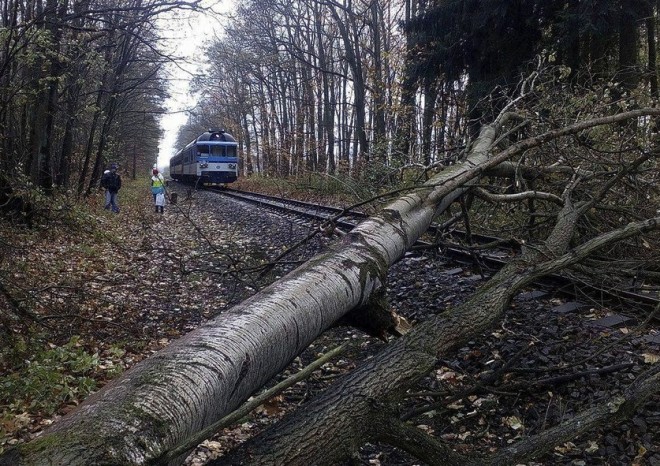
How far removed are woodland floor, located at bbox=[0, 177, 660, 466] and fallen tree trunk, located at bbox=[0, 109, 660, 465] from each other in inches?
25.0

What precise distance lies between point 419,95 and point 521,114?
11.0 m

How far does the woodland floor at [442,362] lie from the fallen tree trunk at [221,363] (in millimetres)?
636

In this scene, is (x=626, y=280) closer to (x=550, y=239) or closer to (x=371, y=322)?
(x=550, y=239)

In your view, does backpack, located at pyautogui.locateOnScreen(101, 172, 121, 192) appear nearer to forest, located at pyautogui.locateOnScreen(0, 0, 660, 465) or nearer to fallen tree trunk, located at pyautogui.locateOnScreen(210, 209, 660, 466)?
forest, located at pyautogui.locateOnScreen(0, 0, 660, 465)

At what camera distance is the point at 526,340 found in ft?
12.8

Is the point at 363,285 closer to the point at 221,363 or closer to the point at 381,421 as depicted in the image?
the point at 381,421

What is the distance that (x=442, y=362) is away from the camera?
3373mm

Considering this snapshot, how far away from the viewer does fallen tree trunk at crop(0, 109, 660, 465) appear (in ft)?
5.00

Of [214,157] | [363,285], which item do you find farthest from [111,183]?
[363,285]

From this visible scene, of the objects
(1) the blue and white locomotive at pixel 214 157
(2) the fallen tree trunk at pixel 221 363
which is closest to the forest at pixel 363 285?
(2) the fallen tree trunk at pixel 221 363

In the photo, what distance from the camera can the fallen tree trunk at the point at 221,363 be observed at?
5.00 ft

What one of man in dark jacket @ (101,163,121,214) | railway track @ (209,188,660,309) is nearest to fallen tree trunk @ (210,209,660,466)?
railway track @ (209,188,660,309)

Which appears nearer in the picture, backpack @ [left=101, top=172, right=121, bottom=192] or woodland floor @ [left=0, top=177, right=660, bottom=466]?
woodland floor @ [left=0, top=177, right=660, bottom=466]

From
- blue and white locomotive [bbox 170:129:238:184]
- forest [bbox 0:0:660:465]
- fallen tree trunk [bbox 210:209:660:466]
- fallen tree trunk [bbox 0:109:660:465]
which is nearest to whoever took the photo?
fallen tree trunk [bbox 0:109:660:465]
